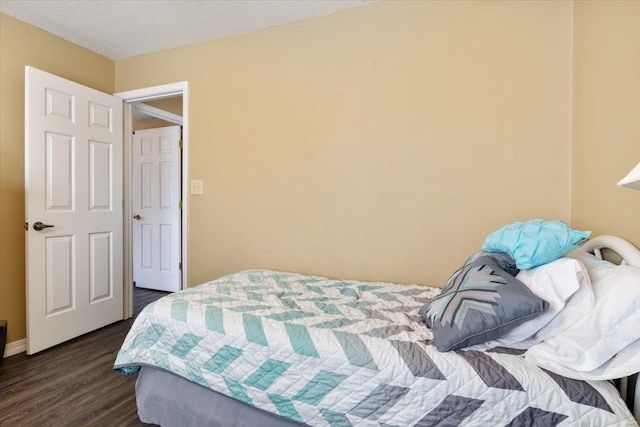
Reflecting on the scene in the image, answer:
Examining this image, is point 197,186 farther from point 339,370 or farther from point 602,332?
point 602,332

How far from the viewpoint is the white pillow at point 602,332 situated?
2.90 feet

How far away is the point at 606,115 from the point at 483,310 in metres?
1.08

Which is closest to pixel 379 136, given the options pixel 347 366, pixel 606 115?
pixel 606 115

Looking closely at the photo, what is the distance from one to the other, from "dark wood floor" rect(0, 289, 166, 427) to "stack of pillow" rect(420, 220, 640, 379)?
1.63 metres

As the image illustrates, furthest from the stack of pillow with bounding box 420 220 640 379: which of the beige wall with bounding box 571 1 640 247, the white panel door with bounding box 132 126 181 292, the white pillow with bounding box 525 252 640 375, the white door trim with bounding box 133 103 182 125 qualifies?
the white panel door with bounding box 132 126 181 292

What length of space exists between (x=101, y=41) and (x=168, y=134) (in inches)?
51.5

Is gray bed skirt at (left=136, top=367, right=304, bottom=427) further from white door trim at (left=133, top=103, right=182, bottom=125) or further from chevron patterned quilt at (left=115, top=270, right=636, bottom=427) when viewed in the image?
white door trim at (left=133, top=103, right=182, bottom=125)

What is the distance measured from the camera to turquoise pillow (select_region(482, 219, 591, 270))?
114 cm

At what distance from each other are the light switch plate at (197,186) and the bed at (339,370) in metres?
1.17

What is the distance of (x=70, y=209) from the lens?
246 cm

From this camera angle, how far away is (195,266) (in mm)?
2670

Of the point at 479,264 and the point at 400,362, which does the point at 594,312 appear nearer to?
the point at 479,264

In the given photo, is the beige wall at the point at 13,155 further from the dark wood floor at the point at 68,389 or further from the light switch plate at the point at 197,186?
Result: the light switch plate at the point at 197,186

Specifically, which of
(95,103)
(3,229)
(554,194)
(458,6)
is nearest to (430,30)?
(458,6)
